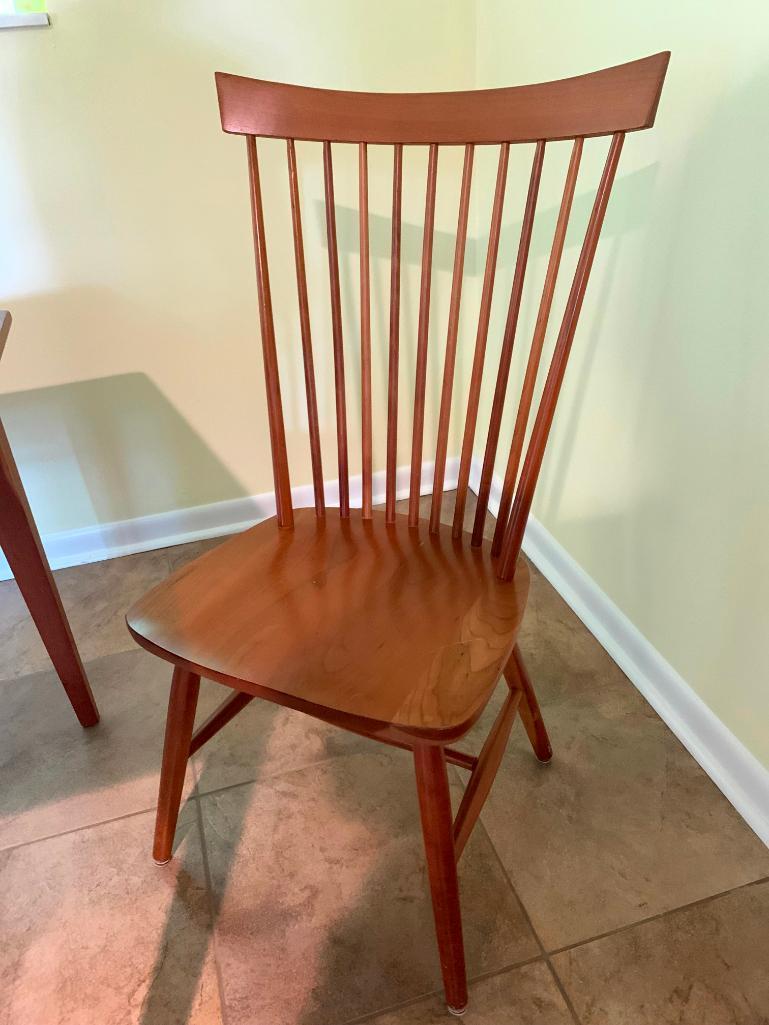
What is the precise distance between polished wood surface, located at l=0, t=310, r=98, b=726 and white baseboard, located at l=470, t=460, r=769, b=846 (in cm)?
92

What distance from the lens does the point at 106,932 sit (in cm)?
97

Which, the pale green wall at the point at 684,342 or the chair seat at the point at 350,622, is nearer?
the chair seat at the point at 350,622

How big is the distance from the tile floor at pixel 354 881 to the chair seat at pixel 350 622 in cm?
41

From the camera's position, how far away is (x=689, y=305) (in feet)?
3.27

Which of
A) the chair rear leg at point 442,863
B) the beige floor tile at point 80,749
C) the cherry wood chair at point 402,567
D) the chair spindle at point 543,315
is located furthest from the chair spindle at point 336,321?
the beige floor tile at point 80,749

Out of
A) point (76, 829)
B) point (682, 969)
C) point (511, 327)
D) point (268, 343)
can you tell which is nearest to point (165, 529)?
point (76, 829)

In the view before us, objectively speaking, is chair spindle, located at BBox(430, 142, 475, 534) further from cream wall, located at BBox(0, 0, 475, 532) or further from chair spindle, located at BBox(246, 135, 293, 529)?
cream wall, located at BBox(0, 0, 475, 532)

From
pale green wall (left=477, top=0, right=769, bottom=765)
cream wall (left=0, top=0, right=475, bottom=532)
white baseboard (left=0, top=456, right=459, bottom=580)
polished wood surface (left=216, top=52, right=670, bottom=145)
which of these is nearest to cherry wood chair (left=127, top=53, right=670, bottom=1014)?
polished wood surface (left=216, top=52, right=670, bottom=145)

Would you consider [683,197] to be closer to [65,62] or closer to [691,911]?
[691,911]

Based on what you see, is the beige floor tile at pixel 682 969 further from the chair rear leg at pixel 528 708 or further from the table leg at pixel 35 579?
the table leg at pixel 35 579

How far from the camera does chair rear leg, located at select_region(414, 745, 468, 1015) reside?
29.3 inches

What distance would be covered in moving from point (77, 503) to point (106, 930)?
0.94 m

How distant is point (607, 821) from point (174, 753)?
630mm

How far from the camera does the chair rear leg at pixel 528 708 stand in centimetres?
101
